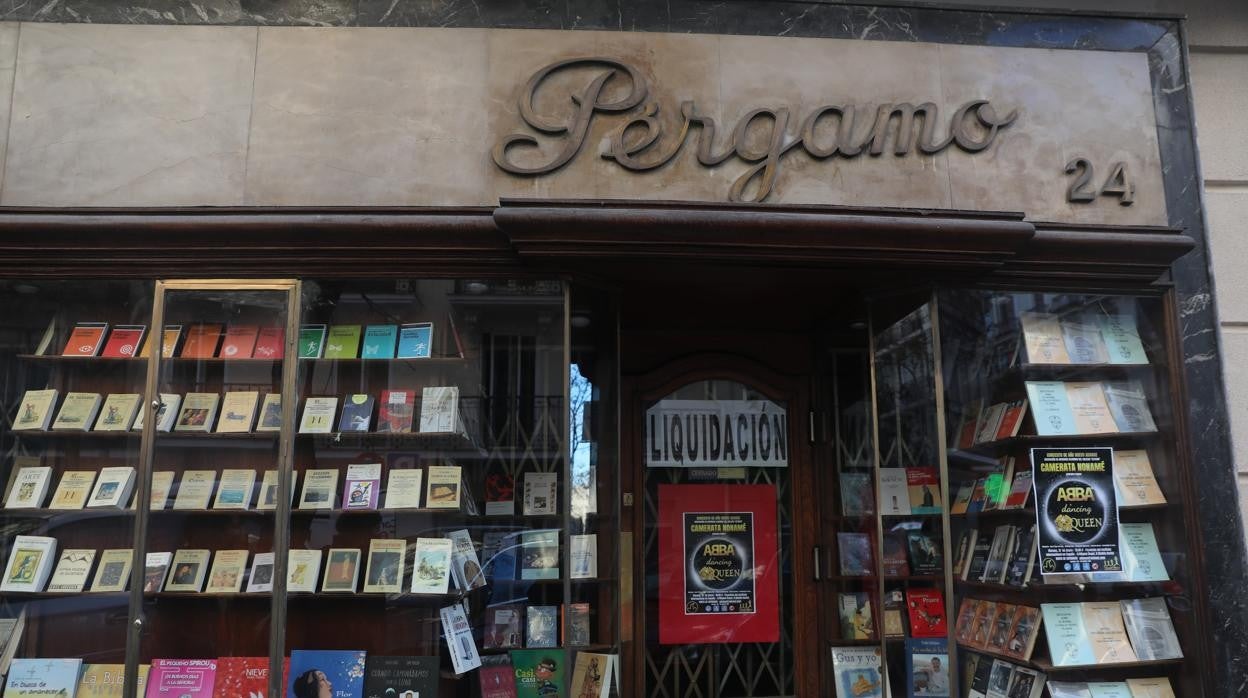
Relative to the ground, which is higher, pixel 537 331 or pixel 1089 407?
pixel 537 331

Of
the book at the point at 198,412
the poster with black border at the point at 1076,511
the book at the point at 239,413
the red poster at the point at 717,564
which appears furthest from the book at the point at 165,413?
the poster with black border at the point at 1076,511

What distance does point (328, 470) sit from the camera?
4.19 m

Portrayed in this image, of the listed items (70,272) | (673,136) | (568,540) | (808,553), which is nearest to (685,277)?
(673,136)

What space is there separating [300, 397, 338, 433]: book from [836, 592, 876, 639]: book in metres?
2.79

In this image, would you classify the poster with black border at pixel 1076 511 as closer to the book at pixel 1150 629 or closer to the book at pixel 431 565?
the book at pixel 1150 629

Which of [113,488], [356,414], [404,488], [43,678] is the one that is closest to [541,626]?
[404,488]

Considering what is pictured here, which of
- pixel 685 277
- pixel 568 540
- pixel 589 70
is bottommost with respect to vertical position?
pixel 568 540

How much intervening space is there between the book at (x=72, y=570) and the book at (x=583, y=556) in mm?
2144

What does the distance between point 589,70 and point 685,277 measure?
106 cm

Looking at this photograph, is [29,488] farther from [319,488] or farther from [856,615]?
[856,615]

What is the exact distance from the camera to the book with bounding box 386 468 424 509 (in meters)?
4.21

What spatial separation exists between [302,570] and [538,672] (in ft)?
3.81

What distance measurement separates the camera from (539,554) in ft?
13.9

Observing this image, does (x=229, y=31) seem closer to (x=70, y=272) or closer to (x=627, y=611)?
(x=70, y=272)
